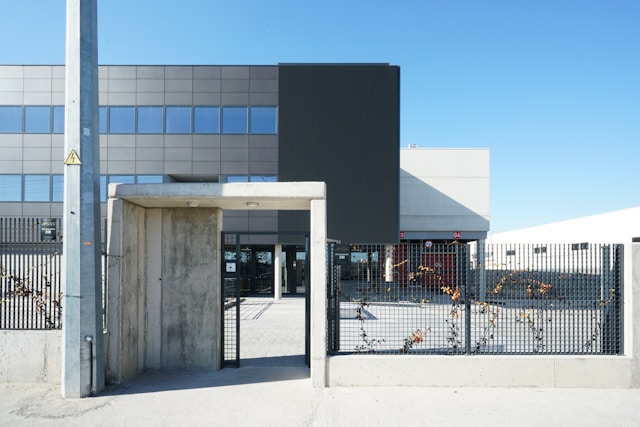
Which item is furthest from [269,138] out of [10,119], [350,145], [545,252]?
[545,252]

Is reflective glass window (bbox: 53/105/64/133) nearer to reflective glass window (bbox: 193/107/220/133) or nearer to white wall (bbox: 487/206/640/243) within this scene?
reflective glass window (bbox: 193/107/220/133)

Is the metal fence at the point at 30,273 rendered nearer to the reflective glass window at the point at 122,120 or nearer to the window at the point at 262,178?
the window at the point at 262,178

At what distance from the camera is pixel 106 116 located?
21953 mm

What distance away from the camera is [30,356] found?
6938 millimetres

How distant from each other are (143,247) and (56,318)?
1.89 metres

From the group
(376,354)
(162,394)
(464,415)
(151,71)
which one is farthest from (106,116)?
(464,415)

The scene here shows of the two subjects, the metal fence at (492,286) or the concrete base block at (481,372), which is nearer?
the concrete base block at (481,372)

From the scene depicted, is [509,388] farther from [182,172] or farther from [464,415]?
→ [182,172]

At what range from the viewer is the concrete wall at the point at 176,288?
784 cm

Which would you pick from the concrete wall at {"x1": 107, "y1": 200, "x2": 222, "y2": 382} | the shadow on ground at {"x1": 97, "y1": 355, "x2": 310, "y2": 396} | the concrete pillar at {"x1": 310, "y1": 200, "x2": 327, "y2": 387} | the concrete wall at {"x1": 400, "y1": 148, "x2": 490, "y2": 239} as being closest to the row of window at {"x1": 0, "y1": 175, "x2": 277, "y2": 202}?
the concrete wall at {"x1": 400, "y1": 148, "x2": 490, "y2": 239}

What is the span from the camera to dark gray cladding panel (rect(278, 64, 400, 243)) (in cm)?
2198

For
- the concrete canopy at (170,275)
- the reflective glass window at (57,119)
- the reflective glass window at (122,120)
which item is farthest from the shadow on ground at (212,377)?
the reflective glass window at (57,119)

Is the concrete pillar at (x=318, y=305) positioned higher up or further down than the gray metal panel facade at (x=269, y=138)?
further down

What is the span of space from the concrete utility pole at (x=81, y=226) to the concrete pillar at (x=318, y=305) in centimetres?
347
